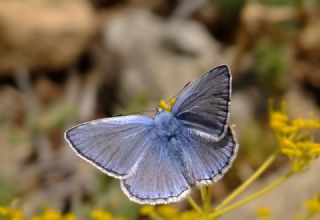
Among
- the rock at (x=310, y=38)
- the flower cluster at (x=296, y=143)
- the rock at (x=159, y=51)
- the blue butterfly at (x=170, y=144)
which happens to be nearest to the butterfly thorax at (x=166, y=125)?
the blue butterfly at (x=170, y=144)

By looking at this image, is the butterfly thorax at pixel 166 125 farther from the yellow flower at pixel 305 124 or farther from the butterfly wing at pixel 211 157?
the yellow flower at pixel 305 124

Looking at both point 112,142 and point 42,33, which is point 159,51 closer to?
point 42,33

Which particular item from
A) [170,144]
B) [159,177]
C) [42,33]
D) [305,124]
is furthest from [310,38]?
[159,177]

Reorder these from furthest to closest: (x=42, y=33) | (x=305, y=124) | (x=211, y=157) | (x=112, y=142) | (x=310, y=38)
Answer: (x=310, y=38) → (x=42, y=33) → (x=305, y=124) → (x=112, y=142) → (x=211, y=157)

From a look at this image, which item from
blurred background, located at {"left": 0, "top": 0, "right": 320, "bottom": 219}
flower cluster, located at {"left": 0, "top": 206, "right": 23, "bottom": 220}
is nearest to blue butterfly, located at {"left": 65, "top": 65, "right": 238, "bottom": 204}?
flower cluster, located at {"left": 0, "top": 206, "right": 23, "bottom": 220}

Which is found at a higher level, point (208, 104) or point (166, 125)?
point (208, 104)

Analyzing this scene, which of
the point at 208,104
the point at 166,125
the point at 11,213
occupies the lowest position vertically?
the point at 11,213
